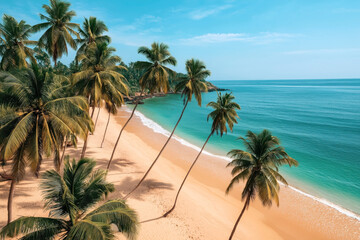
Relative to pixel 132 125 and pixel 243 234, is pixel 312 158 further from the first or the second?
pixel 132 125

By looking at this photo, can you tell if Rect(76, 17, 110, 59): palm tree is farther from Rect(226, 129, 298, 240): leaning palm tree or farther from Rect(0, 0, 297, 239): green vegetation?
Rect(226, 129, 298, 240): leaning palm tree

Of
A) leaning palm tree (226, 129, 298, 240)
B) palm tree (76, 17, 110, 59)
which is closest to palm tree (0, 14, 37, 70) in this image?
palm tree (76, 17, 110, 59)

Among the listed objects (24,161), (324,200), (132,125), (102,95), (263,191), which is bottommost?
(132,125)

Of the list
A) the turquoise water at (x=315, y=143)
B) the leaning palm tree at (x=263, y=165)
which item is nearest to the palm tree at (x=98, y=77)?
the leaning palm tree at (x=263, y=165)

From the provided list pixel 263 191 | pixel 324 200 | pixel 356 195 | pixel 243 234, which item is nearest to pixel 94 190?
pixel 263 191

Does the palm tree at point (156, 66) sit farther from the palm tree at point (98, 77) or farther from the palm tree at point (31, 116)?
the palm tree at point (31, 116)

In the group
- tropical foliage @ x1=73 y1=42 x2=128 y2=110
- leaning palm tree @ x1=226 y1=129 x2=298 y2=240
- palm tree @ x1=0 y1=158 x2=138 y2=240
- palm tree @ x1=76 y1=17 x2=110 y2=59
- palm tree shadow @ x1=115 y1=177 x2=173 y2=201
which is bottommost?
palm tree shadow @ x1=115 y1=177 x2=173 y2=201
